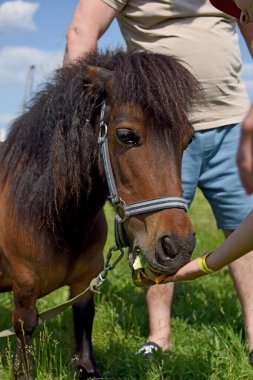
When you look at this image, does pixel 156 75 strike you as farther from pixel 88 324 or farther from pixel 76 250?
pixel 88 324

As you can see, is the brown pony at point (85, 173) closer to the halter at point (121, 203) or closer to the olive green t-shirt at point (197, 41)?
the halter at point (121, 203)

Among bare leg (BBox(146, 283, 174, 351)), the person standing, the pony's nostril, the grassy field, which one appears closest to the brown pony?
the pony's nostril

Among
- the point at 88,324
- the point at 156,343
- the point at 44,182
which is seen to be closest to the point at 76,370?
the point at 88,324

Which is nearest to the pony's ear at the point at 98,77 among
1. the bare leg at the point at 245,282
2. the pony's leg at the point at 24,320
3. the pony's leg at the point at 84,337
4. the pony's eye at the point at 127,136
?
the pony's eye at the point at 127,136

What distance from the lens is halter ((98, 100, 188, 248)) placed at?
2.46 m

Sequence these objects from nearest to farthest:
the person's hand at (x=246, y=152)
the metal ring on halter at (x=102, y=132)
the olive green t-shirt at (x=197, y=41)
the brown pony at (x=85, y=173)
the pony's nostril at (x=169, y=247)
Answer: the person's hand at (x=246, y=152) < the pony's nostril at (x=169, y=247) < the brown pony at (x=85, y=173) < the metal ring on halter at (x=102, y=132) < the olive green t-shirt at (x=197, y=41)

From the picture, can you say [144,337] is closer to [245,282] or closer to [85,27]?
[245,282]

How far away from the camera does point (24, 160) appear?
10.1ft

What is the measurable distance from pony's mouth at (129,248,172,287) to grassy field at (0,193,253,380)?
67 centimetres

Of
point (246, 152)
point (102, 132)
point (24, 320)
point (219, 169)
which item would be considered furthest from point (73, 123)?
point (246, 152)

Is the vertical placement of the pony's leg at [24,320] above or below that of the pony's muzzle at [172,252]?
below

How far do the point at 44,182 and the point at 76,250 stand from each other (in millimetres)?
433

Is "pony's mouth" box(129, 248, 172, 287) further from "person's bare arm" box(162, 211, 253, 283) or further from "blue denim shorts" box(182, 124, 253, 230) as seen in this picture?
"blue denim shorts" box(182, 124, 253, 230)

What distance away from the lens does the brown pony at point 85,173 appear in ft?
8.27
